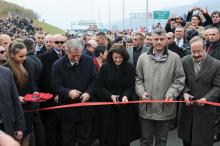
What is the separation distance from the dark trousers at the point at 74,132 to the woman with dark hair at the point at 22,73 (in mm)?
541

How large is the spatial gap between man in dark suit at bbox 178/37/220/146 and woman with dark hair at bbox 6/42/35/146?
2.29 meters

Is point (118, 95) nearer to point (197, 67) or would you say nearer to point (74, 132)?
point (74, 132)

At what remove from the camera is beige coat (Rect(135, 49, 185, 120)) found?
5363 millimetres

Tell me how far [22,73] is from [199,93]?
257cm

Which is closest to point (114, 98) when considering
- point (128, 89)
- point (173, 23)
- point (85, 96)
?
point (128, 89)

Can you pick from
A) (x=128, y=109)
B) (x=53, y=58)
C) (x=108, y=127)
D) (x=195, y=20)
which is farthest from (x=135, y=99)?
(x=195, y=20)

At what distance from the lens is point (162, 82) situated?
537 cm

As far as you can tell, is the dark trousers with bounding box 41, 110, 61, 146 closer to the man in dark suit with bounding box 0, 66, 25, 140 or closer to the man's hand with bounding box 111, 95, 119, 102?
the man's hand with bounding box 111, 95, 119, 102

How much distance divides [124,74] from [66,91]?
0.92 metres

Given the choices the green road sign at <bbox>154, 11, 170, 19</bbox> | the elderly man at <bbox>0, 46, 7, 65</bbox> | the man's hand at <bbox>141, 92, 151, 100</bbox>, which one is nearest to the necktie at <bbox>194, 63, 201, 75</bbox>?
the man's hand at <bbox>141, 92, 151, 100</bbox>

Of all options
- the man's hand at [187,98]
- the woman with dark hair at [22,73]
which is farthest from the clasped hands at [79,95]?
the man's hand at [187,98]

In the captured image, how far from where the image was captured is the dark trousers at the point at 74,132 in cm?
555

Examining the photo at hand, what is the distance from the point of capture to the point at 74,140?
562cm

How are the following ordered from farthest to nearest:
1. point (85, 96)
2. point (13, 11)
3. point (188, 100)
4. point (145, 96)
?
point (13, 11), point (85, 96), point (145, 96), point (188, 100)
